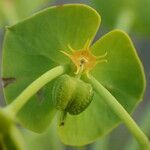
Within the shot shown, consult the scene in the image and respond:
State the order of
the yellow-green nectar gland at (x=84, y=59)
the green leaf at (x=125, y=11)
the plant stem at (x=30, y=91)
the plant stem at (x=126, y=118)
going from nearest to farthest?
the plant stem at (x=30, y=91), the plant stem at (x=126, y=118), the yellow-green nectar gland at (x=84, y=59), the green leaf at (x=125, y=11)

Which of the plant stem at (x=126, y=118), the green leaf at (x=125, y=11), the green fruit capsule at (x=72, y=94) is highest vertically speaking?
the green leaf at (x=125, y=11)

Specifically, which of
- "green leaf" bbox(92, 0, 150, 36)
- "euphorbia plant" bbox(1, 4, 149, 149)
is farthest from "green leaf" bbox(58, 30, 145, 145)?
"green leaf" bbox(92, 0, 150, 36)

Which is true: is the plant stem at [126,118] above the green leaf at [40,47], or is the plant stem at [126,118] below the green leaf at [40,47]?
below

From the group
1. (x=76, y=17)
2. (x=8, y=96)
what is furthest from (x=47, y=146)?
(x=76, y=17)

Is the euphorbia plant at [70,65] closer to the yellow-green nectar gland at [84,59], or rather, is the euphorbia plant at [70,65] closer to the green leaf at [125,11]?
the yellow-green nectar gland at [84,59]

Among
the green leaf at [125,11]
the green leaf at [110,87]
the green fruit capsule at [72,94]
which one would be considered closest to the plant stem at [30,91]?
the green fruit capsule at [72,94]

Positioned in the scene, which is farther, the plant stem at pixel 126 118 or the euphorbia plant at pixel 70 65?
the euphorbia plant at pixel 70 65

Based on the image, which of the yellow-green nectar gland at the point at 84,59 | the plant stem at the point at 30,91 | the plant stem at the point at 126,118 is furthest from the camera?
the yellow-green nectar gland at the point at 84,59

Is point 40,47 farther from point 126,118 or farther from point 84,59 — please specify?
point 126,118
